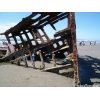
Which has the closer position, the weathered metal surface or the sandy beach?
the sandy beach

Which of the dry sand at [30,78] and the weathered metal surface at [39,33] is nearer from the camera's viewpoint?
the dry sand at [30,78]

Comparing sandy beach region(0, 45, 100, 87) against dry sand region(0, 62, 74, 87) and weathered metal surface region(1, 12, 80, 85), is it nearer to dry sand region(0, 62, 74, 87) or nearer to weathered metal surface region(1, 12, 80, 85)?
dry sand region(0, 62, 74, 87)

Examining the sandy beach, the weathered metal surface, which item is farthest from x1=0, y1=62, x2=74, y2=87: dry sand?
the weathered metal surface

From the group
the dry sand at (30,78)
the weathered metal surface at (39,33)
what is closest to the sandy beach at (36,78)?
the dry sand at (30,78)

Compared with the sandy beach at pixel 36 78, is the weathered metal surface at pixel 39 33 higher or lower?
higher

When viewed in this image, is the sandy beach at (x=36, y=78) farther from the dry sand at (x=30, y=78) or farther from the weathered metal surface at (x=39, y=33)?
the weathered metal surface at (x=39, y=33)

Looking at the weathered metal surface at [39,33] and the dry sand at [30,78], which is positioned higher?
the weathered metal surface at [39,33]
